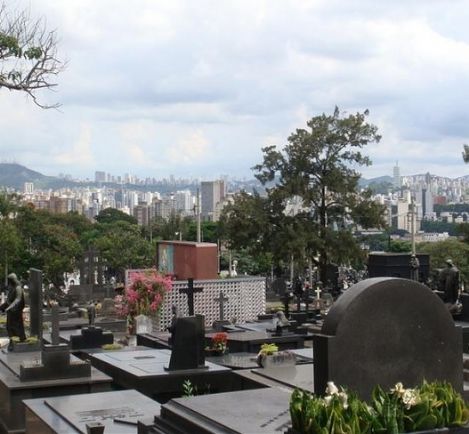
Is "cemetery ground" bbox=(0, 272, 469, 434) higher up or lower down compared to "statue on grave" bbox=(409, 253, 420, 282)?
lower down

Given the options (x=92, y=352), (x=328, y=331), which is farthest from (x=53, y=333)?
(x=328, y=331)

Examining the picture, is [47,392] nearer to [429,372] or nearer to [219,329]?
[429,372]

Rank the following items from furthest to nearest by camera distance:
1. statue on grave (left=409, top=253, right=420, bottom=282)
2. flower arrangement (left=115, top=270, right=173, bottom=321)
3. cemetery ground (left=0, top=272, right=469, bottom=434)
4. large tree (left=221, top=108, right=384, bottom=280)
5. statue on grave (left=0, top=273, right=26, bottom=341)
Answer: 1. large tree (left=221, top=108, right=384, bottom=280)
2. statue on grave (left=409, top=253, right=420, bottom=282)
3. flower arrangement (left=115, top=270, right=173, bottom=321)
4. statue on grave (left=0, top=273, right=26, bottom=341)
5. cemetery ground (left=0, top=272, right=469, bottom=434)

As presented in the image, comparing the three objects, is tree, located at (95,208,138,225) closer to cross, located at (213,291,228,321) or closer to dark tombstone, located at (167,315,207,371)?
cross, located at (213,291,228,321)

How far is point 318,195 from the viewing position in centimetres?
3884

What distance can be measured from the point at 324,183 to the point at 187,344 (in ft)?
84.6

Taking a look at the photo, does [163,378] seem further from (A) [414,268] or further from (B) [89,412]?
(A) [414,268]

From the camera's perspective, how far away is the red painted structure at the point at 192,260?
1065 inches

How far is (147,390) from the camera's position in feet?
40.7

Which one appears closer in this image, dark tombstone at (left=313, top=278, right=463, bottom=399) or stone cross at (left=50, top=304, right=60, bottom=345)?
dark tombstone at (left=313, top=278, right=463, bottom=399)

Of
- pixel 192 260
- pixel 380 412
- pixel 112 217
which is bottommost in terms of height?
pixel 380 412

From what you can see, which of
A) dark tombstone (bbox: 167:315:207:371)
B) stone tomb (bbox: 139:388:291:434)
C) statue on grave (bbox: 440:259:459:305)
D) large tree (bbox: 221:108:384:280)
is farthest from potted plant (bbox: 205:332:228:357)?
large tree (bbox: 221:108:384:280)

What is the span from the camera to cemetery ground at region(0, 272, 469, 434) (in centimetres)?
719

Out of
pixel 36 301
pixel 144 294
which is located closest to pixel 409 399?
pixel 36 301
